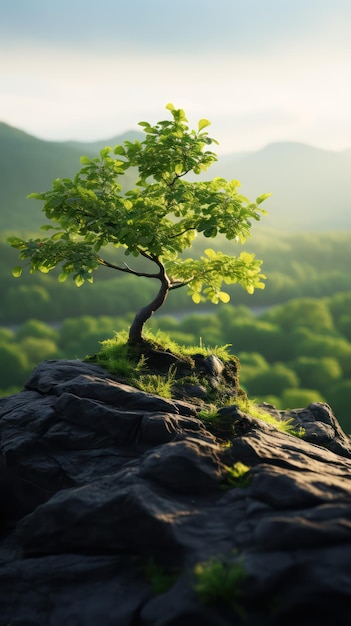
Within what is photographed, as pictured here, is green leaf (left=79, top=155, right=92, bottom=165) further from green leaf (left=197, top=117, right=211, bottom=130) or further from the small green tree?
green leaf (left=197, top=117, right=211, bottom=130)

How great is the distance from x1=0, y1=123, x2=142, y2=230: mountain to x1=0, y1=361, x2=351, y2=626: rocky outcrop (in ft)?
383

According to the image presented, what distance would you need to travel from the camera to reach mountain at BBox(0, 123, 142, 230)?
129875 millimetres

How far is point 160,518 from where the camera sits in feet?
22.2

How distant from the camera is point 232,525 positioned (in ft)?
22.2

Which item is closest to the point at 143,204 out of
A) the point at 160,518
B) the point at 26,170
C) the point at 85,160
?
the point at 85,160

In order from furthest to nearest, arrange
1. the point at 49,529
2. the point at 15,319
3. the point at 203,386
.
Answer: the point at 15,319
the point at 203,386
the point at 49,529

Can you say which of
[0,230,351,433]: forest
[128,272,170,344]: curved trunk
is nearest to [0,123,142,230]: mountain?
[0,230,351,433]: forest

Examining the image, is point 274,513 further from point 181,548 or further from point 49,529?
point 49,529

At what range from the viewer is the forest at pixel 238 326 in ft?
146

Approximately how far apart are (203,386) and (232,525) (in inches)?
181

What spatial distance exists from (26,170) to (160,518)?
5931 inches

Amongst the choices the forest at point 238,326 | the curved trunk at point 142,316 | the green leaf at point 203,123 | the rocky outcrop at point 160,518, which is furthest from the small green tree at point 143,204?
the forest at point 238,326

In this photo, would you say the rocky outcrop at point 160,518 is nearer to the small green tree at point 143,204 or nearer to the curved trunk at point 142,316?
the curved trunk at point 142,316

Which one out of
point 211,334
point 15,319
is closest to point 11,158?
point 15,319
